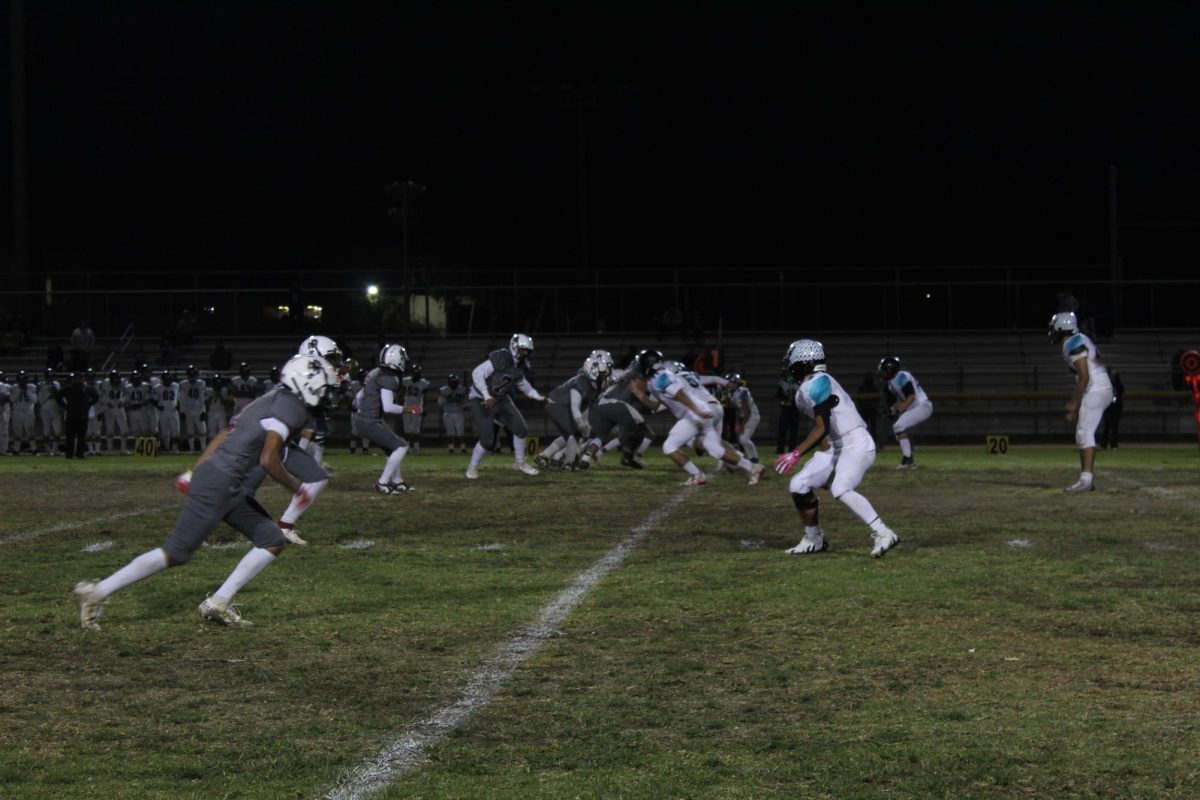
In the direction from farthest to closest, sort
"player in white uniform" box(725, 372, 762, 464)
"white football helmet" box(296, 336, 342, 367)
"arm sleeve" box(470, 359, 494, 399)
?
"player in white uniform" box(725, 372, 762, 464), "arm sleeve" box(470, 359, 494, 399), "white football helmet" box(296, 336, 342, 367)

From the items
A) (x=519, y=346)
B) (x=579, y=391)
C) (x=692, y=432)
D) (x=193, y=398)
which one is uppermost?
(x=519, y=346)

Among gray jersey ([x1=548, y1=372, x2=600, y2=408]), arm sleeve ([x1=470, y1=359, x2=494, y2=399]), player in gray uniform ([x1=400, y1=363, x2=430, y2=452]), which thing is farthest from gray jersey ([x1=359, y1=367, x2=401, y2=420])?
player in gray uniform ([x1=400, y1=363, x2=430, y2=452])

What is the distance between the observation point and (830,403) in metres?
11.5

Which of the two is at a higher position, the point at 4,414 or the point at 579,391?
the point at 579,391

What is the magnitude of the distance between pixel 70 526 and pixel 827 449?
7.14m

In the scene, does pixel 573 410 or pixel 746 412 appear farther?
pixel 746 412

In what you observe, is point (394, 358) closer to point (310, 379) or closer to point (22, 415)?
point (310, 379)

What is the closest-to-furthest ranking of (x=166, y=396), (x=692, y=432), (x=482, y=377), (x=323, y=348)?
(x=323, y=348), (x=692, y=432), (x=482, y=377), (x=166, y=396)

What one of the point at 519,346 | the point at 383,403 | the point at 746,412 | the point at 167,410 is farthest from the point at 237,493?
the point at 167,410

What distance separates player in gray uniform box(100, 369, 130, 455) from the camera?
30391mm

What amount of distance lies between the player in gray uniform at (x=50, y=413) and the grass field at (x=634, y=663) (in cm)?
1700

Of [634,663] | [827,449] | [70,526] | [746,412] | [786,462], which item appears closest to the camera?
[634,663]

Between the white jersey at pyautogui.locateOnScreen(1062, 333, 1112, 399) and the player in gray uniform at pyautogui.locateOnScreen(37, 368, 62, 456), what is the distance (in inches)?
821

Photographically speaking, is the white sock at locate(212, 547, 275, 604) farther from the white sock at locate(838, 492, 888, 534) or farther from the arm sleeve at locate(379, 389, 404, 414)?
the arm sleeve at locate(379, 389, 404, 414)
